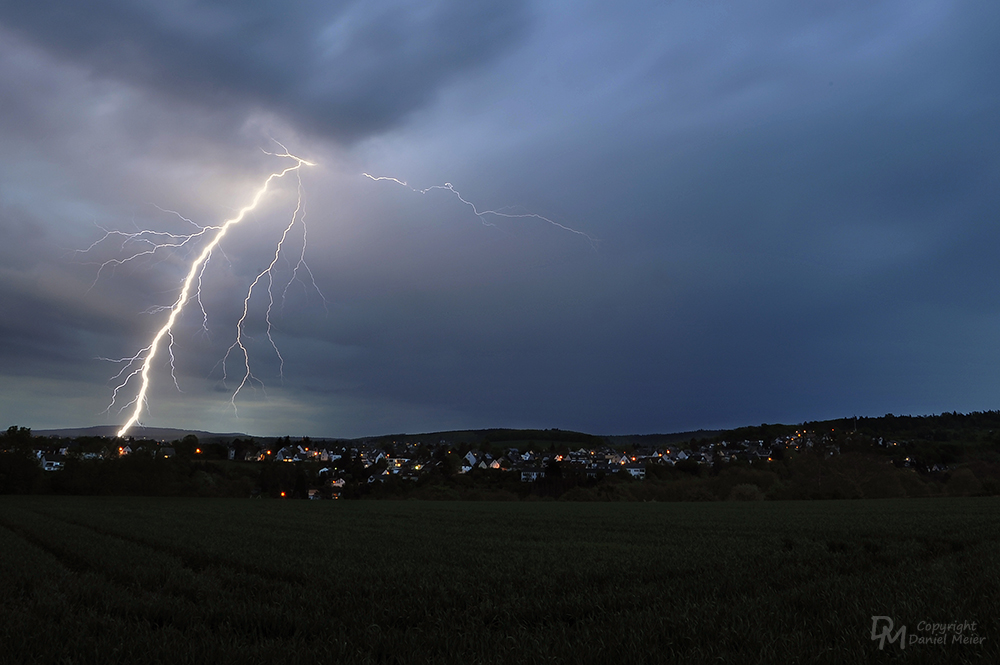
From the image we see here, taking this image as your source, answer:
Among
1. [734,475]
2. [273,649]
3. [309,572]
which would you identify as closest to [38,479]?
[309,572]

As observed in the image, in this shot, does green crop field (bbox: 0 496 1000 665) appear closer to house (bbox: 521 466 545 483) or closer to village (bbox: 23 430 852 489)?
village (bbox: 23 430 852 489)

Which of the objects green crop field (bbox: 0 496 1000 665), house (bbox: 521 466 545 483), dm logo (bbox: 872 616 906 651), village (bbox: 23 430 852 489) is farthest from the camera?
house (bbox: 521 466 545 483)

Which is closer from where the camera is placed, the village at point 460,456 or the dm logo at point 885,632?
the dm logo at point 885,632

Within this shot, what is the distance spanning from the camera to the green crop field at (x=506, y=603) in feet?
17.0

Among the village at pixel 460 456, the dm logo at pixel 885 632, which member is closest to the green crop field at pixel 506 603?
the dm logo at pixel 885 632

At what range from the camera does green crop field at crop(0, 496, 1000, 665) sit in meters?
5.19

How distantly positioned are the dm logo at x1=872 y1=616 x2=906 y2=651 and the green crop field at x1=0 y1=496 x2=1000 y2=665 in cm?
5

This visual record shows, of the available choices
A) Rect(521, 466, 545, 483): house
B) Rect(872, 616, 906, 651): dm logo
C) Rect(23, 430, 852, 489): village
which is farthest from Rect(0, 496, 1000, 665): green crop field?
Rect(521, 466, 545, 483): house

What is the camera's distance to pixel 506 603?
7.76 metres

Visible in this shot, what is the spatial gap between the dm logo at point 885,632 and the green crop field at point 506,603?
0.17 feet

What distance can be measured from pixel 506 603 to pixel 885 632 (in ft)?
15.6

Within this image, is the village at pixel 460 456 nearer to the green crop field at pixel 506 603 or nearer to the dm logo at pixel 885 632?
the green crop field at pixel 506 603

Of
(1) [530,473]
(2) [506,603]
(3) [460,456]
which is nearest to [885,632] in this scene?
(2) [506,603]

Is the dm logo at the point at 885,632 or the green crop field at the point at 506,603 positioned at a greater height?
the dm logo at the point at 885,632
